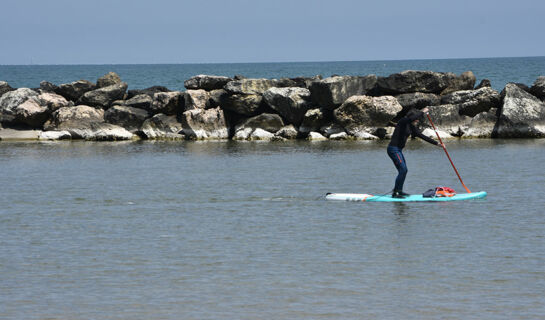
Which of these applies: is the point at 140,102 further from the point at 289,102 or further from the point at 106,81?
the point at 289,102

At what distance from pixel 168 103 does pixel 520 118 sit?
21.3m

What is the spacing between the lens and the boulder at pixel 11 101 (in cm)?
5116

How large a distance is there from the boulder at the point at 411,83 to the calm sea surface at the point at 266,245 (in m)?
15.8

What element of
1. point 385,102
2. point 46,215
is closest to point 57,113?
point 385,102

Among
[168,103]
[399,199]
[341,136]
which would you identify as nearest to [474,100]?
[341,136]

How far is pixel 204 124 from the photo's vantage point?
48.1m

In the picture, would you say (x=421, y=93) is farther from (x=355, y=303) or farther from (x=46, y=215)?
(x=355, y=303)

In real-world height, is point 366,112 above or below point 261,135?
above

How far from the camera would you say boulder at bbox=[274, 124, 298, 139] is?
46.6 meters

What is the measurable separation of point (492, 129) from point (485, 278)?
33.3 metres

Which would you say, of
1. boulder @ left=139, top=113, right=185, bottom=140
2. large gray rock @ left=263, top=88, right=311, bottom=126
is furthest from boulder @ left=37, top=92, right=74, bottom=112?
large gray rock @ left=263, top=88, right=311, bottom=126

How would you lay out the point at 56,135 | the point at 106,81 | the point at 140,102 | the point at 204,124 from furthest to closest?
1. the point at 106,81
2. the point at 140,102
3. the point at 56,135
4. the point at 204,124

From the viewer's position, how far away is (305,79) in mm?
53281

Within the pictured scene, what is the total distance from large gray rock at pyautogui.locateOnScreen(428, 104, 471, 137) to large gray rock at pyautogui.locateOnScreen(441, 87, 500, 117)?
2.43ft
